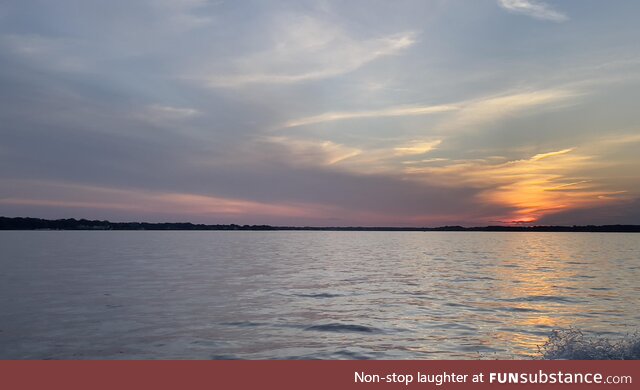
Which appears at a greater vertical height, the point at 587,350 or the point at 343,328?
the point at 587,350

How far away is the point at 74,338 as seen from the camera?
18.3m

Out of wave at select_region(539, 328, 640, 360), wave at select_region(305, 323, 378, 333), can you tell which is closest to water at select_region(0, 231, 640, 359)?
wave at select_region(305, 323, 378, 333)

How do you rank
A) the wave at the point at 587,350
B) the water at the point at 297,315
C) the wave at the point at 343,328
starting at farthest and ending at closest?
1. the wave at the point at 343,328
2. the water at the point at 297,315
3. the wave at the point at 587,350

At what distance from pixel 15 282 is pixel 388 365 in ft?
107

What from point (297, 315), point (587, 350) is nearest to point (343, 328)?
point (297, 315)

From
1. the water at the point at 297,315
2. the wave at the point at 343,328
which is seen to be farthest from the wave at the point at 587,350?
the wave at the point at 343,328

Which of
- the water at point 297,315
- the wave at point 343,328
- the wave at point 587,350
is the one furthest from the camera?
the wave at point 343,328

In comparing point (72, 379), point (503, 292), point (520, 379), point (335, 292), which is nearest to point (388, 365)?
point (520, 379)

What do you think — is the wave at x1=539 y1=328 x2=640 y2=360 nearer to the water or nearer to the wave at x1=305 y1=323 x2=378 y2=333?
the water

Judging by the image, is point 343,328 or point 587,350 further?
point 343,328

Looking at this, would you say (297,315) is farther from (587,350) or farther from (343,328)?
(587,350)

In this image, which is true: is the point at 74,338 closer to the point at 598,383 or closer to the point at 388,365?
the point at 388,365

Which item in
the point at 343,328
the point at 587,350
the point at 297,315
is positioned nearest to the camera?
the point at 587,350

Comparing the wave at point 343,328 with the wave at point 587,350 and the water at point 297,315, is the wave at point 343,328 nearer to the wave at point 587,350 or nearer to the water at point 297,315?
the water at point 297,315
